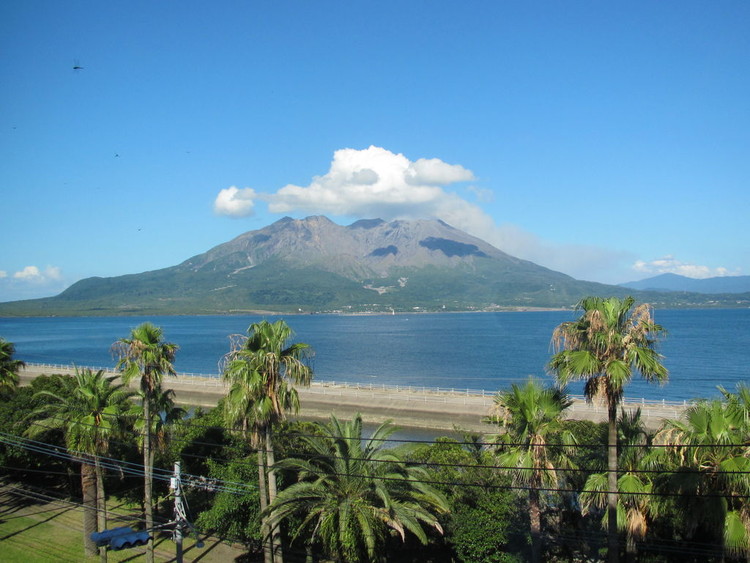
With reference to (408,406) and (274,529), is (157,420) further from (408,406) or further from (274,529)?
(408,406)

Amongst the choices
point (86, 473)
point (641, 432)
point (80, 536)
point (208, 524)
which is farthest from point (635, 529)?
point (80, 536)

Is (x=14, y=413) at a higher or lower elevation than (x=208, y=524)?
higher

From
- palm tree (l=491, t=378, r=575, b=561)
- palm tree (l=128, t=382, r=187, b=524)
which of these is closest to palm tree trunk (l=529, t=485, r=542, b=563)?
palm tree (l=491, t=378, r=575, b=561)

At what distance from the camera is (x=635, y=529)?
12.7m

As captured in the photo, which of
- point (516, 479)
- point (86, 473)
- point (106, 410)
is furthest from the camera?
point (86, 473)

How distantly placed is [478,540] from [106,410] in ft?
38.1

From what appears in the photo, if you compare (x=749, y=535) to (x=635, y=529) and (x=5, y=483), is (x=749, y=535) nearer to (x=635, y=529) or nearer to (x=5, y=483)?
(x=635, y=529)

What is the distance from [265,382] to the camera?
1487 centimetres

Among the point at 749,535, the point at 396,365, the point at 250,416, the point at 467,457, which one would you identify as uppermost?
the point at 250,416

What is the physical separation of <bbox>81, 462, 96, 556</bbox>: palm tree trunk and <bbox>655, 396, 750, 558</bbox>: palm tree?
16952 millimetres

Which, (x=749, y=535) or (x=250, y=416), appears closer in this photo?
(x=749, y=535)

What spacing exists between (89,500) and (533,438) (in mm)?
14559

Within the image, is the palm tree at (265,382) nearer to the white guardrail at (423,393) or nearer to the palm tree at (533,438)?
the palm tree at (533,438)

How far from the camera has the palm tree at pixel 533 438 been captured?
43.8 feet
